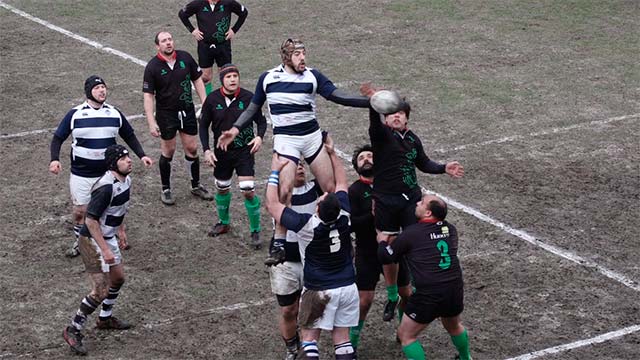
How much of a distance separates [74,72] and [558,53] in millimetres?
10692

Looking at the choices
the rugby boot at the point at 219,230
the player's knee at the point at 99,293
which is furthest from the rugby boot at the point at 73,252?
the player's knee at the point at 99,293

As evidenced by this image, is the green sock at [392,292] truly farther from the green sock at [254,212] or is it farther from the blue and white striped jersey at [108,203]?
the blue and white striped jersey at [108,203]

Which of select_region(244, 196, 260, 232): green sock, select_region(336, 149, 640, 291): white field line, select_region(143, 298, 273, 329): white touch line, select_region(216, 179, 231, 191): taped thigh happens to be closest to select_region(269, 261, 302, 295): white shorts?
select_region(143, 298, 273, 329): white touch line

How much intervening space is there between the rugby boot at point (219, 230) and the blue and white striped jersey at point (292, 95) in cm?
241

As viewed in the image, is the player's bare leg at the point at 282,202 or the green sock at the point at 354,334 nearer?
the player's bare leg at the point at 282,202

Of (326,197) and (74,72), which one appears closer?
(326,197)

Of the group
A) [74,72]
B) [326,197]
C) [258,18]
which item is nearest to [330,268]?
[326,197]

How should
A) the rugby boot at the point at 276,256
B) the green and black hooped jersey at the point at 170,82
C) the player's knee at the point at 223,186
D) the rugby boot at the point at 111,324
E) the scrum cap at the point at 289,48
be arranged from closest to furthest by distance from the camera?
the rugby boot at the point at 276,256
the rugby boot at the point at 111,324
the scrum cap at the point at 289,48
the player's knee at the point at 223,186
the green and black hooped jersey at the point at 170,82

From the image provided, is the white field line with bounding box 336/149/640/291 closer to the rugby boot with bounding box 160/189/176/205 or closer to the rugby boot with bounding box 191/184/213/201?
the rugby boot with bounding box 191/184/213/201

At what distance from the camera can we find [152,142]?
18297mm

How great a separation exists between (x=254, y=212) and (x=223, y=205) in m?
0.57

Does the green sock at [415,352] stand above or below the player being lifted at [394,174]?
below

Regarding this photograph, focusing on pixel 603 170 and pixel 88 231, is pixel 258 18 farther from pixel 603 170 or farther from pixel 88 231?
pixel 88 231

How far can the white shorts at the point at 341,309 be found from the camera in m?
10.5
